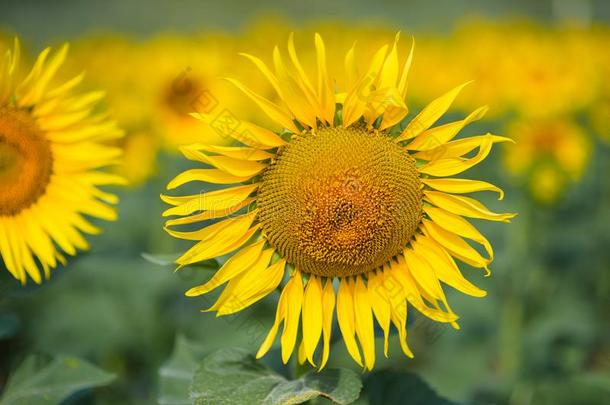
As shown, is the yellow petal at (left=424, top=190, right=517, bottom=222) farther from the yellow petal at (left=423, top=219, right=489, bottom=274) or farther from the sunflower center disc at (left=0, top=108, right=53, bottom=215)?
the sunflower center disc at (left=0, top=108, right=53, bottom=215)

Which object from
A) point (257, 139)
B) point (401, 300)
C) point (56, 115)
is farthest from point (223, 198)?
point (56, 115)

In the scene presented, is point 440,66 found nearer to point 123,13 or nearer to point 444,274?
point 444,274

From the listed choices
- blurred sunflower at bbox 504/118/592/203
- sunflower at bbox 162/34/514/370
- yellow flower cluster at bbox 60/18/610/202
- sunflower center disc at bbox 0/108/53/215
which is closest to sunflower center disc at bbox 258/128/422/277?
sunflower at bbox 162/34/514/370

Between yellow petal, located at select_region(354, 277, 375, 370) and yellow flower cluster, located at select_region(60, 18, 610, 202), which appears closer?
yellow petal, located at select_region(354, 277, 375, 370)

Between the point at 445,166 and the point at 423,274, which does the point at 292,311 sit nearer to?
the point at 423,274

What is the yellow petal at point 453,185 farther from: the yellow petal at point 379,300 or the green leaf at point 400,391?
the green leaf at point 400,391

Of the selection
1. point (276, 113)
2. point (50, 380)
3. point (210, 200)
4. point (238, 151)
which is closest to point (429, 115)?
point (276, 113)

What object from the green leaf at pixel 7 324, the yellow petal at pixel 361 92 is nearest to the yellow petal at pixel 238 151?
the yellow petal at pixel 361 92
